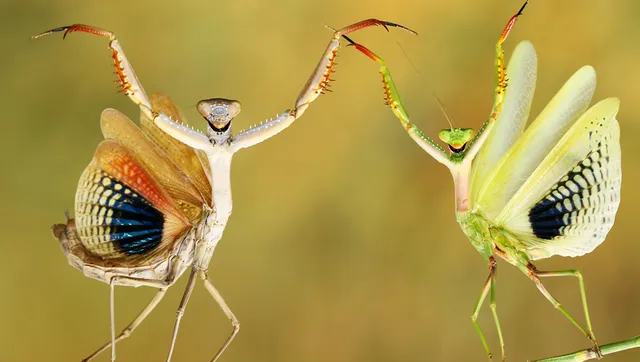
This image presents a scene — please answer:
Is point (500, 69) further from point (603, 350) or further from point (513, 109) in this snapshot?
point (603, 350)

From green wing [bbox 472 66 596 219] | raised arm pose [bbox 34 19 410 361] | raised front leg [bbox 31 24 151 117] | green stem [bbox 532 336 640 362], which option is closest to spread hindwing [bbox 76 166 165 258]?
raised arm pose [bbox 34 19 410 361]

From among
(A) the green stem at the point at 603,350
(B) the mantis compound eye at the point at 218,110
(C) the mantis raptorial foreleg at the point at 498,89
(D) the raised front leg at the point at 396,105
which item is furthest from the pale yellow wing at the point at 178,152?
(A) the green stem at the point at 603,350

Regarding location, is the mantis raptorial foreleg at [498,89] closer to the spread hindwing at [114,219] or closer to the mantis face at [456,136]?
the mantis face at [456,136]

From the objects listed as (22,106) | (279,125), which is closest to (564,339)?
(279,125)

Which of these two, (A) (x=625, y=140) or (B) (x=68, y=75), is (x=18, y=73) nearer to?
(B) (x=68, y=75)

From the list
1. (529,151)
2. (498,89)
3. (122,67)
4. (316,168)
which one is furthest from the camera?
(316,168)

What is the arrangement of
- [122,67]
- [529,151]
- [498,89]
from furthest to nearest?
[529,151] → [498,89] → [122,67]

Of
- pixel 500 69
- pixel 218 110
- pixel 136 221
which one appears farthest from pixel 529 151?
pixel 136 221
